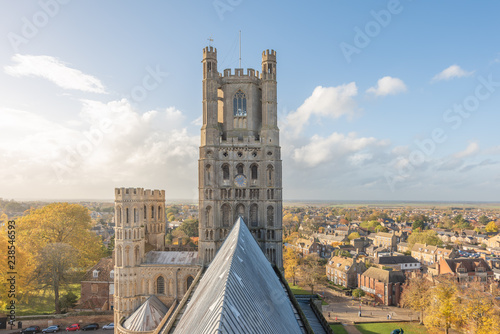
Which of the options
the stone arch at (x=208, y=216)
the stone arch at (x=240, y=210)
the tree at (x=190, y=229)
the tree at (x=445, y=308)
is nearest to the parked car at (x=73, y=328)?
the stone arch at (x=208, y=216)

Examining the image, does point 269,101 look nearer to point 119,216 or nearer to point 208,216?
point 208,216

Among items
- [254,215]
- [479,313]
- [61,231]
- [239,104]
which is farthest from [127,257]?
[479,313]

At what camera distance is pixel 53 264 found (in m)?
43.9

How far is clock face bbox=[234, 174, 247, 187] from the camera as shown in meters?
36.2

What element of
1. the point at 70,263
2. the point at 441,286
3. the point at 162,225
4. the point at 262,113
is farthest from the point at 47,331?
the point at 441,286

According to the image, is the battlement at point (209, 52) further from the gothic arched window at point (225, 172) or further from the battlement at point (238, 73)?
the gothic arched window at point (225, 172)

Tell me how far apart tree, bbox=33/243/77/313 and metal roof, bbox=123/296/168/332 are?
57.6ft

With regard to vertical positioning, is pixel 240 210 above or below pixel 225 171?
below

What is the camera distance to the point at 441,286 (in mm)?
42062

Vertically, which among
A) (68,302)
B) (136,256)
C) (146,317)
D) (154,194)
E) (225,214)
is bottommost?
(68,302)

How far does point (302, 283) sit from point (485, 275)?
35.3 metres

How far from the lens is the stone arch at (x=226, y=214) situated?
119 ft

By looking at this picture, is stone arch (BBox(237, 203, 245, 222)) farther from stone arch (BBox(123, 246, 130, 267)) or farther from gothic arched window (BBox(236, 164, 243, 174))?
stone arch (BBox(123, 246, 130, 267))

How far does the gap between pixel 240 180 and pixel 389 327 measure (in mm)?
32302
